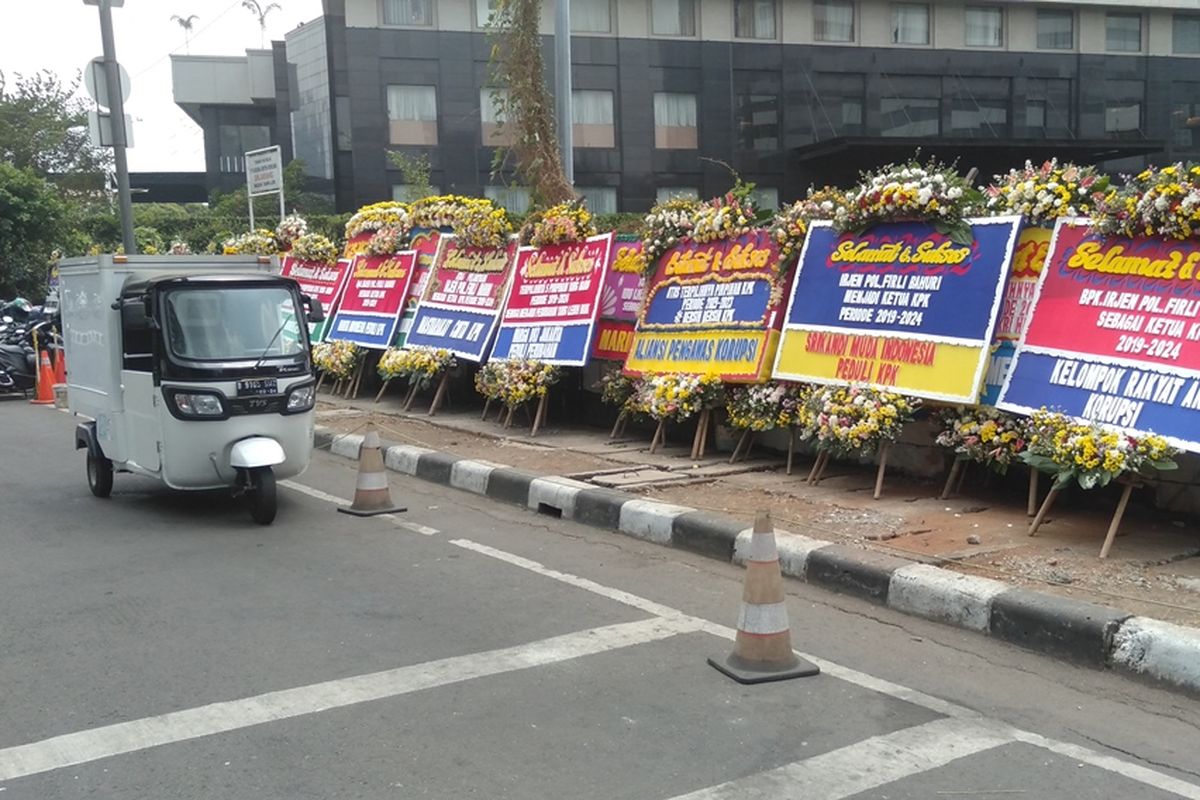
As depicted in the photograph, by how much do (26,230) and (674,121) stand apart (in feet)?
67.3

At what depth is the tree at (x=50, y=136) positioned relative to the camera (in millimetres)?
35562

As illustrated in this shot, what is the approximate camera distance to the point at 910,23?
124 ft

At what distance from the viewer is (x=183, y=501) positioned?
902 centimetres

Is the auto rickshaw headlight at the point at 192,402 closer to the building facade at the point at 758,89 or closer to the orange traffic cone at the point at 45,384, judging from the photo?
the orange traffic cone at the point at 45,384

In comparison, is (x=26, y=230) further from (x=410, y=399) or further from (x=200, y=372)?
(x=200, y=372)

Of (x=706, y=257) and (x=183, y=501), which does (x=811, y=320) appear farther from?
(x=183, y=501)

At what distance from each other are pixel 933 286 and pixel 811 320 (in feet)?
3.85

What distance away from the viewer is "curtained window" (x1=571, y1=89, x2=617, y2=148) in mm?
35344

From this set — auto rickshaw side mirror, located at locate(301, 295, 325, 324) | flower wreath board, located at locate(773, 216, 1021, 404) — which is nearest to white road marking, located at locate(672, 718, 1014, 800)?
flower wreath board, located at locate(773, 216, 1021, 404)

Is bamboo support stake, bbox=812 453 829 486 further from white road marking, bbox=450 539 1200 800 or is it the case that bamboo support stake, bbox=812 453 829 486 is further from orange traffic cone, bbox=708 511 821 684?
orange traffic cone, bbox=708 511 821 684

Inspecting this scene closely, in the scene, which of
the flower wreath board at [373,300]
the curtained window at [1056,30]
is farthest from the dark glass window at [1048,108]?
the flower wreath board at [373,300]

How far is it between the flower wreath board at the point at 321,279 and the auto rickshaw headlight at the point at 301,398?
7.49m

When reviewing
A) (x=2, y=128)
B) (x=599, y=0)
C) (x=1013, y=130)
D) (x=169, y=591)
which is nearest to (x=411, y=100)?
(x=599, y=0)

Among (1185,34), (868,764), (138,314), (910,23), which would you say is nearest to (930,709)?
(868,764)
